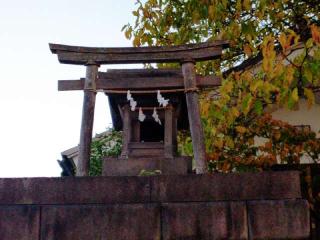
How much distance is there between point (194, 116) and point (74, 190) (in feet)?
5.73

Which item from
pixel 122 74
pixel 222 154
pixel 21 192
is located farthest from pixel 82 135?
pixel 222 154

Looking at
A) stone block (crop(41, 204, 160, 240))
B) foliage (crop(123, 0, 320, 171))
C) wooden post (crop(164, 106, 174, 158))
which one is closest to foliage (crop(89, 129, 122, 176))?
foliage (crop(123, 0, 320, 171))

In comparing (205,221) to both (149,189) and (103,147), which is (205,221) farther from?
(103,147)

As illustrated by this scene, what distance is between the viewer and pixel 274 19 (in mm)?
8039

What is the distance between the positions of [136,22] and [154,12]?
441 mm

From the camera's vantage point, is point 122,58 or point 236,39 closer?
point 122,58

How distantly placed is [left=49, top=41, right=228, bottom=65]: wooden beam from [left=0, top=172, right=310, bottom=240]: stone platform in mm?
1816

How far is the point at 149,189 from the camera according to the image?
13.3 ft

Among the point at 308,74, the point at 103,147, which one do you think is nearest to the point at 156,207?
the point at 308,74

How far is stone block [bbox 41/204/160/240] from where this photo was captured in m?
3.94

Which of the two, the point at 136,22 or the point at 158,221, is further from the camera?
the point at 136,22

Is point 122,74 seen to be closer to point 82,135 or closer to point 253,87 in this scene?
point 82,135

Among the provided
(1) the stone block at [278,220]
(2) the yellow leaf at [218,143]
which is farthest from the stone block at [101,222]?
(2) the yellow leaf at [218,143]

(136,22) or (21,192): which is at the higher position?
(136,22)
